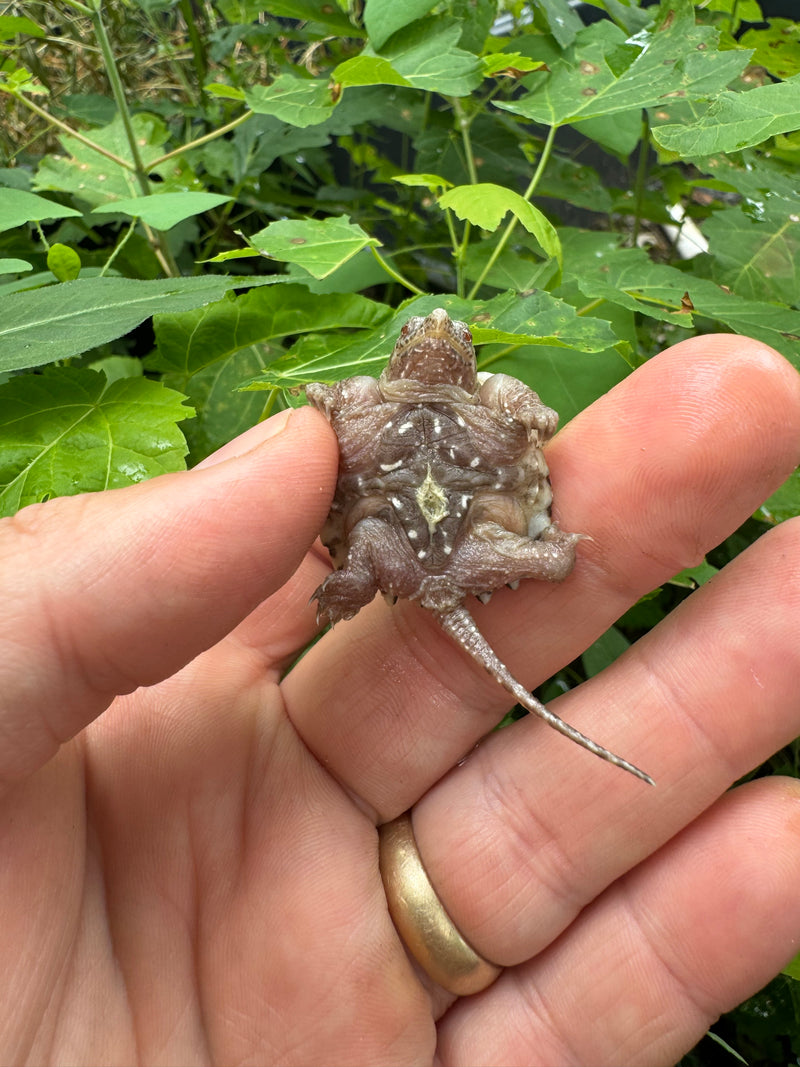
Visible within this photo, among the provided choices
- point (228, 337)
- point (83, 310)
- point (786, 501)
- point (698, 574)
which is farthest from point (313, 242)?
point (786, 501)

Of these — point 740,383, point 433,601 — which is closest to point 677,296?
point 740,383

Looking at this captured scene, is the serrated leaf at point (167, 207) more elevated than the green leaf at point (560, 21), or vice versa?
the green leaf at point (560, 21)

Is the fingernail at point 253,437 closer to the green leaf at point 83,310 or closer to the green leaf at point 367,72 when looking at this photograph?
the green leaf at point 83,310

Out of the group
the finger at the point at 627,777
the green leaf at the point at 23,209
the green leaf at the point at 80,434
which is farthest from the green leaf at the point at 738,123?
the green leaf at the point at 23,209

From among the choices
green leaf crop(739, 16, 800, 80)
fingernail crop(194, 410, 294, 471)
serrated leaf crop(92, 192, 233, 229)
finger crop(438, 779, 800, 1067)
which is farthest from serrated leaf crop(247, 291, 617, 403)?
green leaf crop(739, 16, 800, 80)

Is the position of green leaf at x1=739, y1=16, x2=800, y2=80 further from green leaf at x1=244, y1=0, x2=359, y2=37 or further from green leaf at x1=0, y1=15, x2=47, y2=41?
green leaf at x1=0, y1=15, x2=47, y2=41

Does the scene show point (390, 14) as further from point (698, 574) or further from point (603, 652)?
point (603, 652)

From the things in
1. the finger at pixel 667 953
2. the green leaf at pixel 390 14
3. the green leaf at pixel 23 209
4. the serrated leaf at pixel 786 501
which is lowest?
the finger at pixel 667 953
